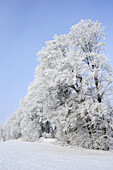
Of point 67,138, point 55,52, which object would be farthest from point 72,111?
point 55,52

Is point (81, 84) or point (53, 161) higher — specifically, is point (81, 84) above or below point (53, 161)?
above

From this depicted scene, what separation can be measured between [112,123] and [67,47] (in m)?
8.44

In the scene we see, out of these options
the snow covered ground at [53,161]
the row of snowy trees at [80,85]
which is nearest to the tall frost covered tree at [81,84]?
the row of snowy trees at [80,85]

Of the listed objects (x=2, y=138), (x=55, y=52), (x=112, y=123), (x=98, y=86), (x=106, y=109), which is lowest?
(x=2, y=138)

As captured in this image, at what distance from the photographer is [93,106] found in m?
10.7

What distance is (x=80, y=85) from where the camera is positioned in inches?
469

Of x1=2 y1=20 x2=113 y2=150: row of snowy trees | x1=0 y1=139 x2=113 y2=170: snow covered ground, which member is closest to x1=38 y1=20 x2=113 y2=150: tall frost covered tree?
x1=2 y1=20 x2=113 y2=150: row of snowy trees

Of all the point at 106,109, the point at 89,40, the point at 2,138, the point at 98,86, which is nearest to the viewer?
the point at 106,109

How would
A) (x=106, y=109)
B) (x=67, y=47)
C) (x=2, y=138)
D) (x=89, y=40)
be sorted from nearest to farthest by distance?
1. (x=106, y=109)
2. (x=89, y=40)
3. (x=67, y=47)
4. (x=2, y=138)

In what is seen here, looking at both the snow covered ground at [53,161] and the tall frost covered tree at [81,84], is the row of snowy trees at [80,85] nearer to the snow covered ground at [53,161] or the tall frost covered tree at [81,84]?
the tall frost covered tree at [81,84]

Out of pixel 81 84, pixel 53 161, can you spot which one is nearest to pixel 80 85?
pixel 81 84

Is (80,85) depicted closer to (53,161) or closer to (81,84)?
(81,84)

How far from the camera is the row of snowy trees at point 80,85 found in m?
11.1

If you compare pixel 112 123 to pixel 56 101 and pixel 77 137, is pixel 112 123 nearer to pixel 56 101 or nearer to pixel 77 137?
pixel 77 137
